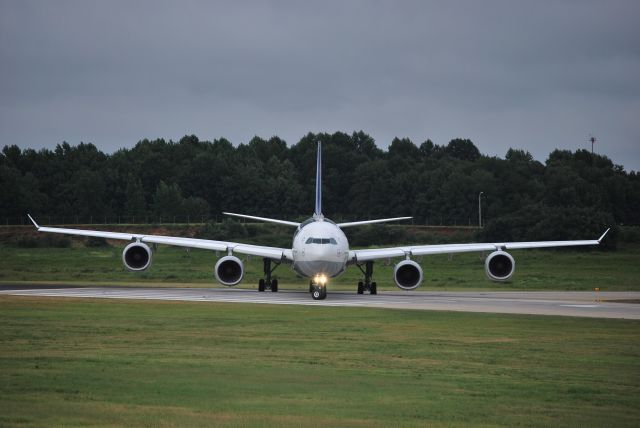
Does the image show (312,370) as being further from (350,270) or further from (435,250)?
(350,270)

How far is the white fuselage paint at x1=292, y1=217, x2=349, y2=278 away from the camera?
42875mm

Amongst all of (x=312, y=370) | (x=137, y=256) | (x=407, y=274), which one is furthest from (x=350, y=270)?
(x=312, y=370)

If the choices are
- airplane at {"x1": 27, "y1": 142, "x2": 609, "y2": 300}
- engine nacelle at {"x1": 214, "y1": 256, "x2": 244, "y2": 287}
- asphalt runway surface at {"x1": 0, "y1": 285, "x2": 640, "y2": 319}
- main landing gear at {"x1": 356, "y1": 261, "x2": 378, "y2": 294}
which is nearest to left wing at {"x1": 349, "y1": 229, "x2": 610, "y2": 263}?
airplane at {"x1": 27, "y1": 142, "x2": 609, "y2": 300}

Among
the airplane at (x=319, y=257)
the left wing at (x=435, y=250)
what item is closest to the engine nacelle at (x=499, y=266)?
the airplane at (x=319, y=257)

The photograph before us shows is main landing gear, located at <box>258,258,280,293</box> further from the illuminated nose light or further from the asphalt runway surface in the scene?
the illuminated nose light

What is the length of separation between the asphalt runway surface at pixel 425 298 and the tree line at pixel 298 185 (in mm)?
56812

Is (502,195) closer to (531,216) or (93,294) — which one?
(531,216)

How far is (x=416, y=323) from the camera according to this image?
30.0 m

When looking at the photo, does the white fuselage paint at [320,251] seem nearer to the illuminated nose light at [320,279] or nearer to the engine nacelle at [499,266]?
the illuminated nose light at [320,279]

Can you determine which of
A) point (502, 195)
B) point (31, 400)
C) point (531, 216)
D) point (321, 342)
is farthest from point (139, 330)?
point (502, 195)

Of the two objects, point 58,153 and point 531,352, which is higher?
point 58,153

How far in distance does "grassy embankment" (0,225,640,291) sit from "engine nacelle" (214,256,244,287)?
26.6 ft

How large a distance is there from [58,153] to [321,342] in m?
131

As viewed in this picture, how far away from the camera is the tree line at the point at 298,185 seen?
377 feet
